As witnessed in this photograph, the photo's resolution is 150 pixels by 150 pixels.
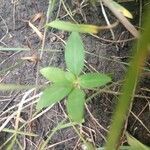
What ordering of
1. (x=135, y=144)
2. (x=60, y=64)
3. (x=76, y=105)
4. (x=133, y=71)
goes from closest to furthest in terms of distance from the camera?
(x=133, y=71), (x=76, y=105), (x=135, y=144), (x=60, y=64)

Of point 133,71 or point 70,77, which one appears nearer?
point 133,71

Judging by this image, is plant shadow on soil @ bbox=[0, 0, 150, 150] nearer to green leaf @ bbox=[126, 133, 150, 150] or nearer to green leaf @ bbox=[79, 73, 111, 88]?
green leaf @ bbox=[126, 133, 150, 150]

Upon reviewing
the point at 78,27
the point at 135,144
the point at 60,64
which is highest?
the point at 78,27

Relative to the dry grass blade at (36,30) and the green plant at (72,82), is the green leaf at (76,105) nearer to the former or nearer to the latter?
the green plant at (72,82)

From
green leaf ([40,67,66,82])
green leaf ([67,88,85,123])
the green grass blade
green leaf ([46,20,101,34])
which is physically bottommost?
green leaf ([67,88,85,123])

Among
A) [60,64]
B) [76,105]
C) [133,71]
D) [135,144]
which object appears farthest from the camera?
[60,64]

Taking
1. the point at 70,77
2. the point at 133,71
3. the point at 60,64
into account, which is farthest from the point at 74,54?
the point at 133,71

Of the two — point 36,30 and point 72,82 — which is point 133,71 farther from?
point 36,30

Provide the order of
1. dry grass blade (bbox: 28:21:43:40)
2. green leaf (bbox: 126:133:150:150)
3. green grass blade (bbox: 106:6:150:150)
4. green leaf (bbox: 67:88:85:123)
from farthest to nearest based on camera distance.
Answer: dry grass blade (bbox: 28:21:43:40) < green leaf (bbox: 126:133:150:150) < green leaf (bbox: 67:88:85:123) < green grass blade (bbox: 106:6:150:150)

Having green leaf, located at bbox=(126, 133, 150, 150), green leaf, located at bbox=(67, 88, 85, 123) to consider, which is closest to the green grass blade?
green leaf, located at bbox=(67, 88, 85, 123)
